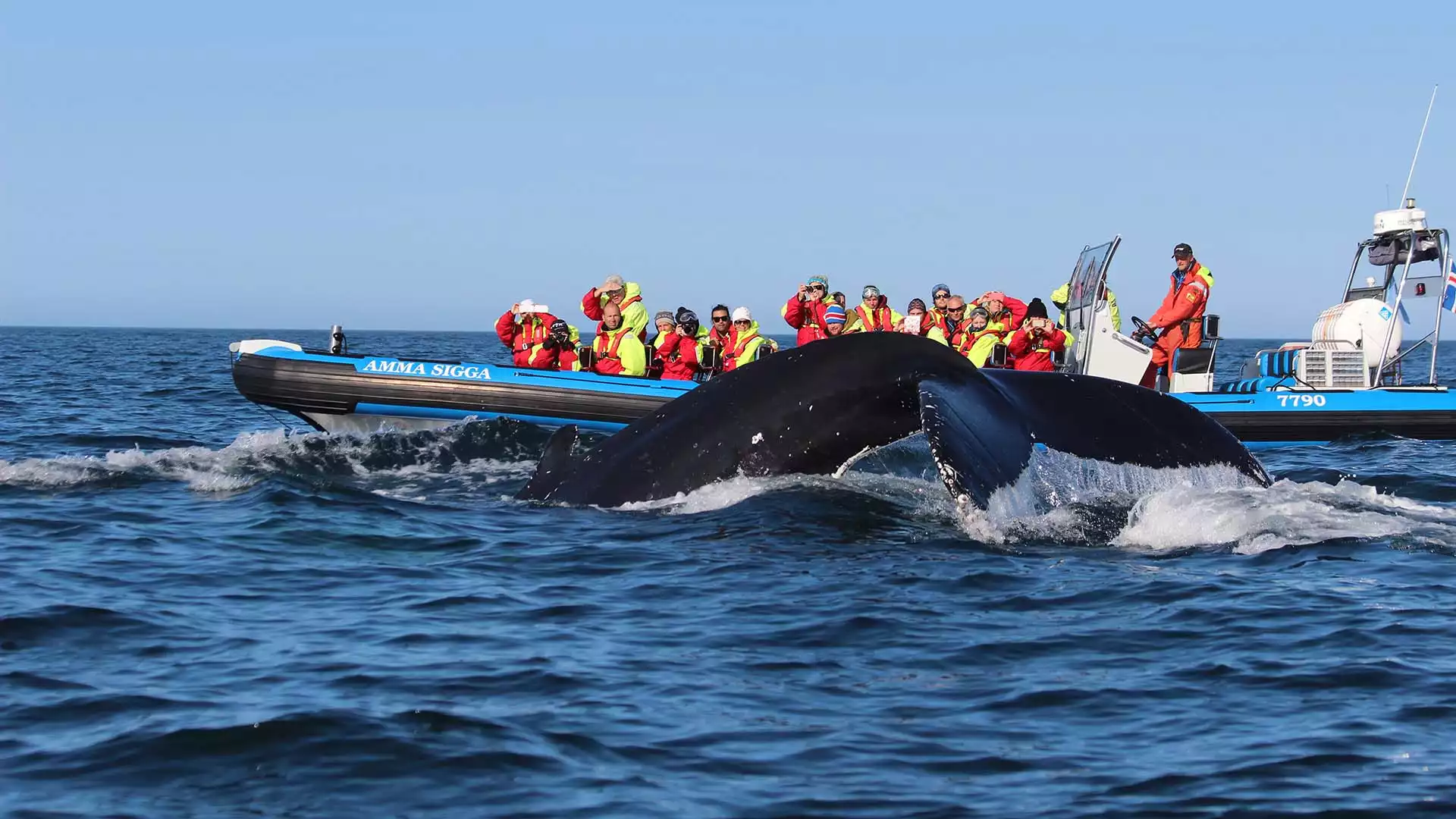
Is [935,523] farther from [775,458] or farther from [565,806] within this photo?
[565,806]

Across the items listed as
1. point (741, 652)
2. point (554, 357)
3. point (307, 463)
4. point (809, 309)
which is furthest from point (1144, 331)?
point (741, 652)

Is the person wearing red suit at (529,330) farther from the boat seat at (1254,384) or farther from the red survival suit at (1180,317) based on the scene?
the boat seat at (1254,384)

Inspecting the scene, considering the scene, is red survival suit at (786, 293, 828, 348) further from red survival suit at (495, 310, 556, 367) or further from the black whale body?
the black whale body

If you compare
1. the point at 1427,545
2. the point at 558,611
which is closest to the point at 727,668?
the point at 558,611

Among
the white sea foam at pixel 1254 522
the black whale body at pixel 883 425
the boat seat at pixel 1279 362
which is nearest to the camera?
the black whale body at pixel 883 425

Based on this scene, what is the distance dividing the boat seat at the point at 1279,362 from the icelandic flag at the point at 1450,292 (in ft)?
5.93

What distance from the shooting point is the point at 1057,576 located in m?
8.03

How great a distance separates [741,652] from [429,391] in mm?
12407

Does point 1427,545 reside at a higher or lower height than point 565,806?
higher

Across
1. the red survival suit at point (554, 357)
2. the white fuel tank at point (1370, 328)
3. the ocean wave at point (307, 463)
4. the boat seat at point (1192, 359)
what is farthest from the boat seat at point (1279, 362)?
the ocean wave at point (307, 463)

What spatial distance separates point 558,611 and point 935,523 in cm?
319

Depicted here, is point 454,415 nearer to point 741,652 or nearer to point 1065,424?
point 1065,424

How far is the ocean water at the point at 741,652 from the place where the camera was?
4965 millimetres

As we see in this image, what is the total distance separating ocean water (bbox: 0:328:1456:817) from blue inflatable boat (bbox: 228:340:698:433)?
6516 millimetres
